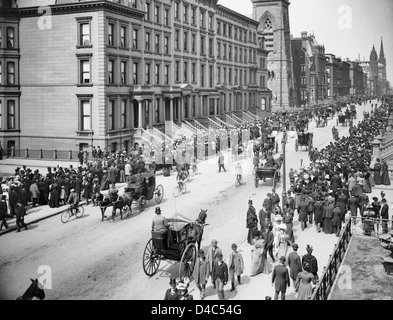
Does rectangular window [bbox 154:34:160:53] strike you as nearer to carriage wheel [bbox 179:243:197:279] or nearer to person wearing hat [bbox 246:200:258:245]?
person wearing hat [bbox 246:200:258:245]

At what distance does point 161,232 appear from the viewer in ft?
45.6

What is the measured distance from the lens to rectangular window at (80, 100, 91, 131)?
122ft

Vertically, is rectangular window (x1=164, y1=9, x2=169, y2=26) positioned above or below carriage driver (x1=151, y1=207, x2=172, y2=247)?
above

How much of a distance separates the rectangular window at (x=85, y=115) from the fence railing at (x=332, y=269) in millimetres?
25405

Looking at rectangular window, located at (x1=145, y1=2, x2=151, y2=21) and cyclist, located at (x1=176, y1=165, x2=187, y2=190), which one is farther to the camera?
rectangular window, located at (x1=145, y1=2, x2=151, y2=21)

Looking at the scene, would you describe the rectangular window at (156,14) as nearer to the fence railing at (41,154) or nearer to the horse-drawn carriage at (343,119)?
the fence railing at (41,154)

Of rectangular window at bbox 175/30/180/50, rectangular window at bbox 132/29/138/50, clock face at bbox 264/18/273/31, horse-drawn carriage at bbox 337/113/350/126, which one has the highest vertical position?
clock face at bbox 264/18/273/31

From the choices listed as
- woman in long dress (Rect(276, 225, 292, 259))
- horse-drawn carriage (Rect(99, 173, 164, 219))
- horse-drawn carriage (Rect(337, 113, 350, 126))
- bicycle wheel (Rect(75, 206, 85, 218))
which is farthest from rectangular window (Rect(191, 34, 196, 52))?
woman in long dress (Rect(276, 225, 292, 259))

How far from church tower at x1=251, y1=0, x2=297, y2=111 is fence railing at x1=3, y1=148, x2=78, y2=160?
3752cm

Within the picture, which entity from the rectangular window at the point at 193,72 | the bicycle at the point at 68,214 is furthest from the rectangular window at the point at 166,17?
the bicycle at the point at 68,214

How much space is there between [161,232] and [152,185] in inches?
332

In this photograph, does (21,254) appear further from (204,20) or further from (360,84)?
(360,84)

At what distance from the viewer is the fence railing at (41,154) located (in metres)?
37.3
